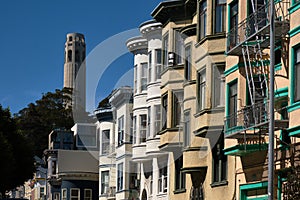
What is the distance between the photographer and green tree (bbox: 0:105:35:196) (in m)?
54.6

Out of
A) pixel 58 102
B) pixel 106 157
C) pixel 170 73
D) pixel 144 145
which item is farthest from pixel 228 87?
pixel 58 102

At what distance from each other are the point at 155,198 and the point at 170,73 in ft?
26.7

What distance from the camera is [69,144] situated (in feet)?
274

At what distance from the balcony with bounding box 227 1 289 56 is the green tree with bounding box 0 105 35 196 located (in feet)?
94.2

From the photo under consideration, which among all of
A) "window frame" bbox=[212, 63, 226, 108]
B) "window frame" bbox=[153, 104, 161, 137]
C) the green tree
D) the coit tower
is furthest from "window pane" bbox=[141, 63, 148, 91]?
the coit tower

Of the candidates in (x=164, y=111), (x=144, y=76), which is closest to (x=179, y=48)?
(x=164, y=111)

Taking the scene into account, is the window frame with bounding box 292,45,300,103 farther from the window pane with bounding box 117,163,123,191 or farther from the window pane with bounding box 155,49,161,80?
the window pane with bounding box 117,163,123,191

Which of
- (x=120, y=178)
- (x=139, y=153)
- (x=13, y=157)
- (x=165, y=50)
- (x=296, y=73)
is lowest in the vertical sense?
(x=120, y=178)

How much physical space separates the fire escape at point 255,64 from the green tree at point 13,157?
2907 centimetres

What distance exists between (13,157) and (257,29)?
3385 cm

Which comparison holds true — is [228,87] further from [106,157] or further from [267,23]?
[106,157]

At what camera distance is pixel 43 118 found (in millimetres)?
104938

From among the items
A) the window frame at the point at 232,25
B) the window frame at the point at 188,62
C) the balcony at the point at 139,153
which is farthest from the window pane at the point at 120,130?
the window frame at the point at 232,25

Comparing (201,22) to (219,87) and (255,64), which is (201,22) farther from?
(255,64)
